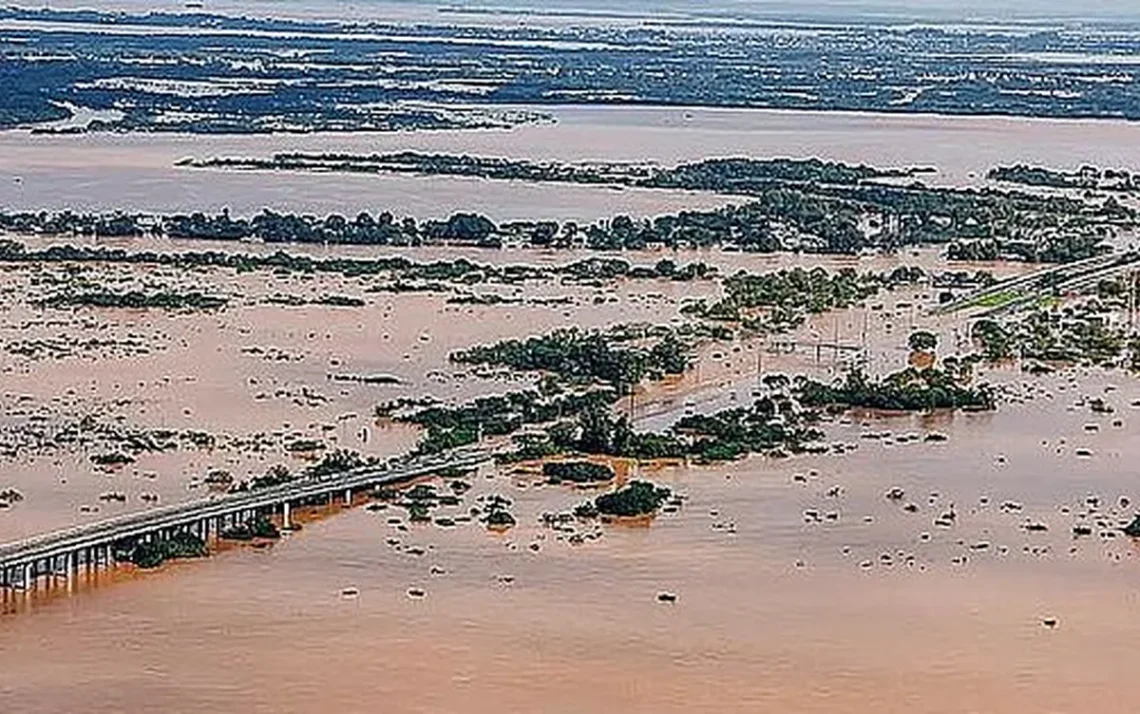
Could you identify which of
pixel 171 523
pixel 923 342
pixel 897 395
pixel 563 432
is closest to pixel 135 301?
pixel 563 432

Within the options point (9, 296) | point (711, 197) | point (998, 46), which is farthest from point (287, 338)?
point (998, 46)

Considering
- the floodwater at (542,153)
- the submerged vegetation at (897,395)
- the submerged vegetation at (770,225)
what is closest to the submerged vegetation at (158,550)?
the submerged vegetation at (897,395)

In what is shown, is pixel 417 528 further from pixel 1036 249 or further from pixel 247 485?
pixel 1036 249

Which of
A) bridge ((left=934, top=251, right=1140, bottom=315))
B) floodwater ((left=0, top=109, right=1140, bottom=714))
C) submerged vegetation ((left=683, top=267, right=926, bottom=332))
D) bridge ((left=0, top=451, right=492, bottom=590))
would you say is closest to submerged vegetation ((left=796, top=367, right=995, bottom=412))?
floodwater ((left=0, top=109, right=1140, bottom=714))

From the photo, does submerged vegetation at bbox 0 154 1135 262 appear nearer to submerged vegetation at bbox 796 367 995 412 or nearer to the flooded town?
the flooded town

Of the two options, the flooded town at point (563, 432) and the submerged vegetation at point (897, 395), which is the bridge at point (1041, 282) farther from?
the submerged vegetation at point (897, 395)
